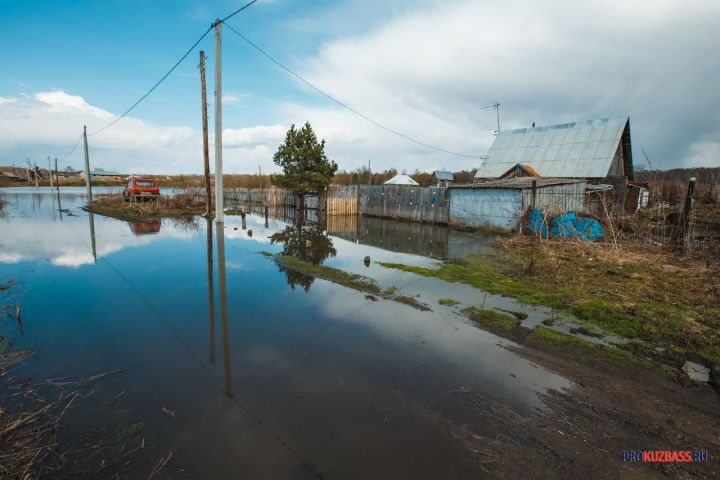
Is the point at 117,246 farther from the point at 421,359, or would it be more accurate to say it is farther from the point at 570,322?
the point at 570,322

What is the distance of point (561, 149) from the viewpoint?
24.5m

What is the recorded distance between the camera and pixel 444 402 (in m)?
3.31

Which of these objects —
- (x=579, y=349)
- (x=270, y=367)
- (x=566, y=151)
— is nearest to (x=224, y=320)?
(x=270, y=367)

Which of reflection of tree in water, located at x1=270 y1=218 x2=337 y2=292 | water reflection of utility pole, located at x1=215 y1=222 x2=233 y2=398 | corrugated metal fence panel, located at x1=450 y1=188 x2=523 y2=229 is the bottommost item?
water reflection of utility pole, located at x1=215 y1=222 x2=233 y2=398

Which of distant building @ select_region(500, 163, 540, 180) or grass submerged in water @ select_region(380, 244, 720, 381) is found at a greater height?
distant building @ select_region(500, 163, 540, 180)

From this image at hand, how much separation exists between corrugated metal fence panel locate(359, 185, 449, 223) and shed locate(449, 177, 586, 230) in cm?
115

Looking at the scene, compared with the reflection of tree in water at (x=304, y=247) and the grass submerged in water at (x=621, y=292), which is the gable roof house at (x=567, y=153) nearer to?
the grass submerged in water at (x=621, y=292)

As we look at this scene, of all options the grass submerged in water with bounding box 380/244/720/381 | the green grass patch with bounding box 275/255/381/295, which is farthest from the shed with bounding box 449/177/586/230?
the green grass patch with bounding box 275/255/381/295

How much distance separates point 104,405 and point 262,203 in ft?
105

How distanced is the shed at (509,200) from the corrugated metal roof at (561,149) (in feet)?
28.2

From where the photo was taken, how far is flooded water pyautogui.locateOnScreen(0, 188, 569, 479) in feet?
8.68

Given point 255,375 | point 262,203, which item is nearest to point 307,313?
point 255,375

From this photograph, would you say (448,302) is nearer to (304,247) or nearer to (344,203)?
(304,247)

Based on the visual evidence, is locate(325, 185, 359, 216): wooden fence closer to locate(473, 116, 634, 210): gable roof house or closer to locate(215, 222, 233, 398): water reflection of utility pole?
locate(473, 116, 634, 210): gable roof house
